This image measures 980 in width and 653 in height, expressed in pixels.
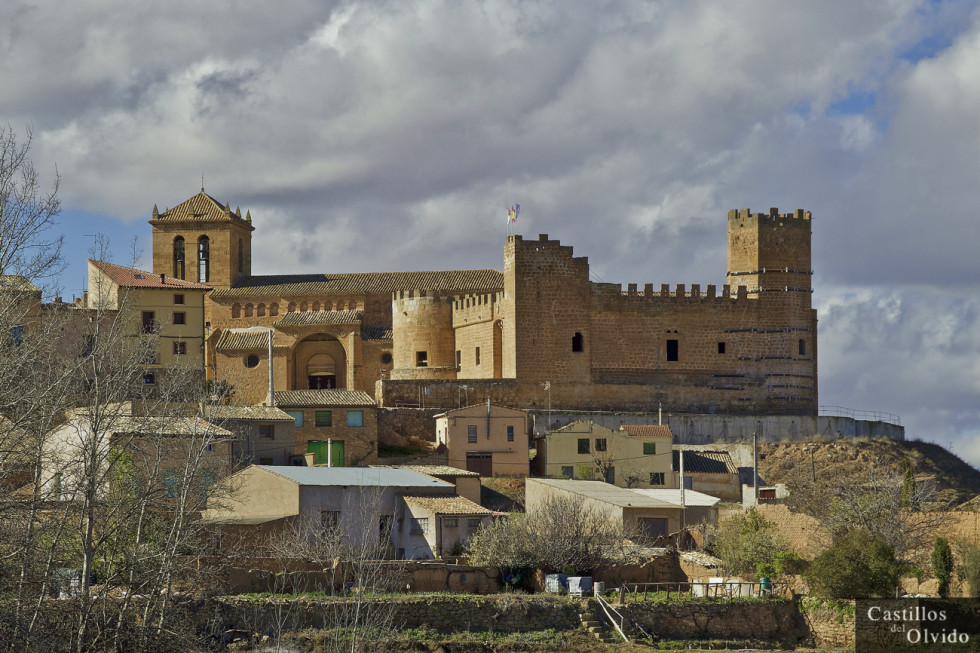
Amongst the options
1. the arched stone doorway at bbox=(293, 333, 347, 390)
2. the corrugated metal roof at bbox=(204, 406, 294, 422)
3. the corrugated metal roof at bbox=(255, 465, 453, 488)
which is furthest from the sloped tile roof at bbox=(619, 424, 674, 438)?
the arched stone doorway at bbox=(293, 333, 347, 390)

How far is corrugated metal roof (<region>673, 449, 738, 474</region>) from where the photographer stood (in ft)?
154

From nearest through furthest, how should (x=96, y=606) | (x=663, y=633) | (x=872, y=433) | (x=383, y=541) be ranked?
1. (x=96, y=606)
2. (x=663, y=633)
3. (x=383, y=541)
4. (x=872, y=433)

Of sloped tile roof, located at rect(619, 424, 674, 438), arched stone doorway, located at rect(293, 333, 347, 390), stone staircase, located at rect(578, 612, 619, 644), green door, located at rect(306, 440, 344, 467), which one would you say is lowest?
stone staircase, located at rect(578, 612, 619, 644)

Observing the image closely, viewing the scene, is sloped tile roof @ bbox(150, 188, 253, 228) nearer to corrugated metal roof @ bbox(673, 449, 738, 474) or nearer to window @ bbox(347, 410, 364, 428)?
window @ bbox(347, 410, 364, 428)

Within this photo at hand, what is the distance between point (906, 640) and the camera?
29.0 metres

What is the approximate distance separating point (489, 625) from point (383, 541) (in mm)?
5897

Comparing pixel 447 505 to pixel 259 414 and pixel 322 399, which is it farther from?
pixel 322 399

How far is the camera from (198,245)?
69.5m

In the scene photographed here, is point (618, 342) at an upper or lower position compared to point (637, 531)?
upper

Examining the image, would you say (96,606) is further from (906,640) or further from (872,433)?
(872,433)

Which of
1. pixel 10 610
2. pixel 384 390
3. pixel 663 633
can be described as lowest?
pixel 663 633

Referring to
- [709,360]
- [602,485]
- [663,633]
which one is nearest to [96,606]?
[663,633]

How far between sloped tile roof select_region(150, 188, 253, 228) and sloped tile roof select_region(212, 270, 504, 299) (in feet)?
12.8

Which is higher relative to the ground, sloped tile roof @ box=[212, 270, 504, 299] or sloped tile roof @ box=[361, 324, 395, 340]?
sloped tile roof @ box=[212, 270, 504, 299]
